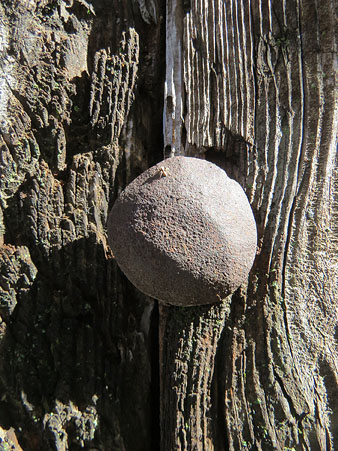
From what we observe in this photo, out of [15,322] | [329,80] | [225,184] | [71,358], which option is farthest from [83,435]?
[329,80]

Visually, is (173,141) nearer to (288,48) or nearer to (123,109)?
(123,109)

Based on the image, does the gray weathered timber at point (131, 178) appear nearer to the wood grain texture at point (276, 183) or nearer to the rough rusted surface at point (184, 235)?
the wood grain texture at point (276, 183)

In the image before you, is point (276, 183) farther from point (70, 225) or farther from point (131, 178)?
point (70, 225)

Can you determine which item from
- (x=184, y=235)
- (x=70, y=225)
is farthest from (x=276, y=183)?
(x=70, y=225)

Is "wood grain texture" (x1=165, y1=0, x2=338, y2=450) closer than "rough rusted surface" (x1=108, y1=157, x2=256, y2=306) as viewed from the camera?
No

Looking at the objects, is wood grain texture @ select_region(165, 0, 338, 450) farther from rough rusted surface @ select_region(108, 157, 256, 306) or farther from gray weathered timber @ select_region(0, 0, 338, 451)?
rough rusted surface @ select_region(108, 157, 256, 306)

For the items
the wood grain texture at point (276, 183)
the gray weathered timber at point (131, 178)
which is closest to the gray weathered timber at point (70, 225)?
the gray weathered timber at point (131, 178)

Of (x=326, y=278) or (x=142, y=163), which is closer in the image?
(x=326, y=278)

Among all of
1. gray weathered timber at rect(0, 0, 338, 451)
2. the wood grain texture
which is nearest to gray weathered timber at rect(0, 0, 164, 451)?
gray weathered timber at rect(0, 0, 338, 451)
